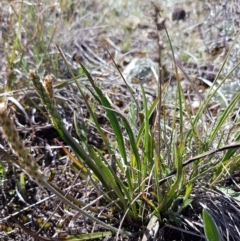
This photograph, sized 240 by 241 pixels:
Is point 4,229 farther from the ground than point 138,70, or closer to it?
closer to it

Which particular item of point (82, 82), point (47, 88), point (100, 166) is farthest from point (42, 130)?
point (47, 88)

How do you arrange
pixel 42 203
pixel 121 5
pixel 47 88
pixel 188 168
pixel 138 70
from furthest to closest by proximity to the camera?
pixel 121 5 < pixel 138 70 < pixel 42 203 < pixel 188 168 < pixel 47 88

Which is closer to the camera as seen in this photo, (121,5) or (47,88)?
(47,88)

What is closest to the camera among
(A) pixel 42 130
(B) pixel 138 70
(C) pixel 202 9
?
(A) pixel 42 130

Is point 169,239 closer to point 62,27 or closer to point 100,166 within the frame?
point 100,166

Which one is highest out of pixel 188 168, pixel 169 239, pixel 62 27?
pixel 62 27

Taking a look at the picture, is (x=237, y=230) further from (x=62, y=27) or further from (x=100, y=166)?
(x=62, y=27)

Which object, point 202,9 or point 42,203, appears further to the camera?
point 202,9

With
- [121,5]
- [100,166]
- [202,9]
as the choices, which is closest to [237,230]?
[100,166]

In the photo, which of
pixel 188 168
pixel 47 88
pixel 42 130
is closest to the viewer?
pixel 47 88
